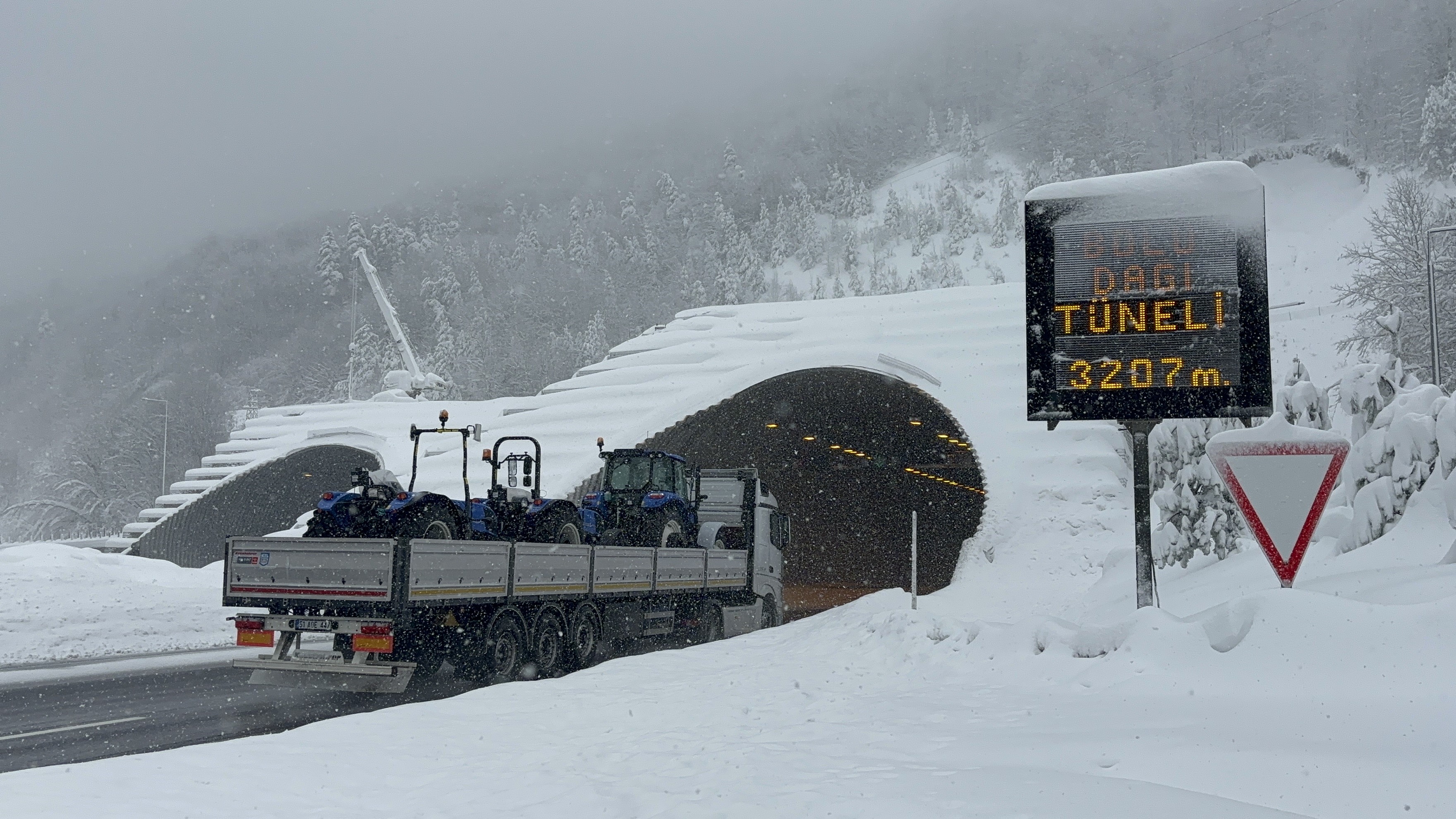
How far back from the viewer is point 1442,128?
375 feet

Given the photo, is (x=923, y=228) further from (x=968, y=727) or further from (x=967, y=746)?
(x=967, y=746)

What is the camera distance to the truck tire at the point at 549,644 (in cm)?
1391

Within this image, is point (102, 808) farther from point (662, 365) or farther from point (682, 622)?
point (662, 365)

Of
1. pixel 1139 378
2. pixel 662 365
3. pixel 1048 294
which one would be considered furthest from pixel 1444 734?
pixel 662 365

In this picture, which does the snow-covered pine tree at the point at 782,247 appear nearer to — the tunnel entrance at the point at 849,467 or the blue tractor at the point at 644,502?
the tunnel entrance at the point at 849,467

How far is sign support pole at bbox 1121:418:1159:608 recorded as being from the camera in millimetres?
11109

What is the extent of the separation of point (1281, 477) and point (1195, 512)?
10.1 metres

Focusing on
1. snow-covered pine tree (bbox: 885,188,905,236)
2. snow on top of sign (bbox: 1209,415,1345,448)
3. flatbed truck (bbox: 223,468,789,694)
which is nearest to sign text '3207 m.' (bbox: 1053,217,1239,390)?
snow on top of sign (bbox: 1209,415,1345,448)

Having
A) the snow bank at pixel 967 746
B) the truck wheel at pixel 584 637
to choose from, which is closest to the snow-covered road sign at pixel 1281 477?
the snow bank at pixel 967 746

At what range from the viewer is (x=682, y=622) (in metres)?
18.5

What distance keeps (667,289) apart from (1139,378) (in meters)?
154

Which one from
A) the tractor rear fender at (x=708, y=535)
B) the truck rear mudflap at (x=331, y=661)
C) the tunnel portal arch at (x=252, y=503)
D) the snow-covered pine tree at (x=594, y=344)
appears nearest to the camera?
the truck rear mudflap at (x=331, y=661)

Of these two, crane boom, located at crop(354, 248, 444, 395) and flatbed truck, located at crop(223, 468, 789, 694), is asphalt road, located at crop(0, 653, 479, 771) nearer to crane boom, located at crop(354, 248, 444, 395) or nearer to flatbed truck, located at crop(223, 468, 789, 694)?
flatbed truck, located at crop(223, 468, 789, 694)

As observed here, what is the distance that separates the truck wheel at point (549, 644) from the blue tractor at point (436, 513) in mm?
1123
